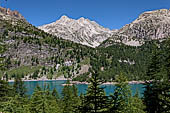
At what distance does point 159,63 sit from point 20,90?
48476 mm

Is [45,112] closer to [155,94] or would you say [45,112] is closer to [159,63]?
[155,94]

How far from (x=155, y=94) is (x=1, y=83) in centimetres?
2151

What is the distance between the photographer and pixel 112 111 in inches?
499

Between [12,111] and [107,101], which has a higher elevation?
[107,101]

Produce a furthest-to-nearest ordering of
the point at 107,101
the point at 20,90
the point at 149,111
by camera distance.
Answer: the point at 20,90 → the point at 149,111 → the point at 107,101

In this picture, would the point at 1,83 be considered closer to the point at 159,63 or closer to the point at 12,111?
the point at 12,111

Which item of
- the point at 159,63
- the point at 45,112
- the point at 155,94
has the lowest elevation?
the point at 45,112

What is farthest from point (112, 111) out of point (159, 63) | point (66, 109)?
point (66, 109)

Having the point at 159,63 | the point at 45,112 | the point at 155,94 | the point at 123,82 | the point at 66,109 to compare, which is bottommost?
the point at 66,109

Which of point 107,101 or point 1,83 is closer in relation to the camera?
point 107,101

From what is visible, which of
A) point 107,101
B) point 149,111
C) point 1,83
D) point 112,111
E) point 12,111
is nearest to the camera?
point 107,101

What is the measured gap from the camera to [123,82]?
80.8ft

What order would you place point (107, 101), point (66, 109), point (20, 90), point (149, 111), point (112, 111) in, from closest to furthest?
1. point (107, 101)
2. point (112, 111)
3. point (149, 111)
4. point (66, 109)
5. point (20, 90)

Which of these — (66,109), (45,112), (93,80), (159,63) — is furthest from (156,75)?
(66,109)
